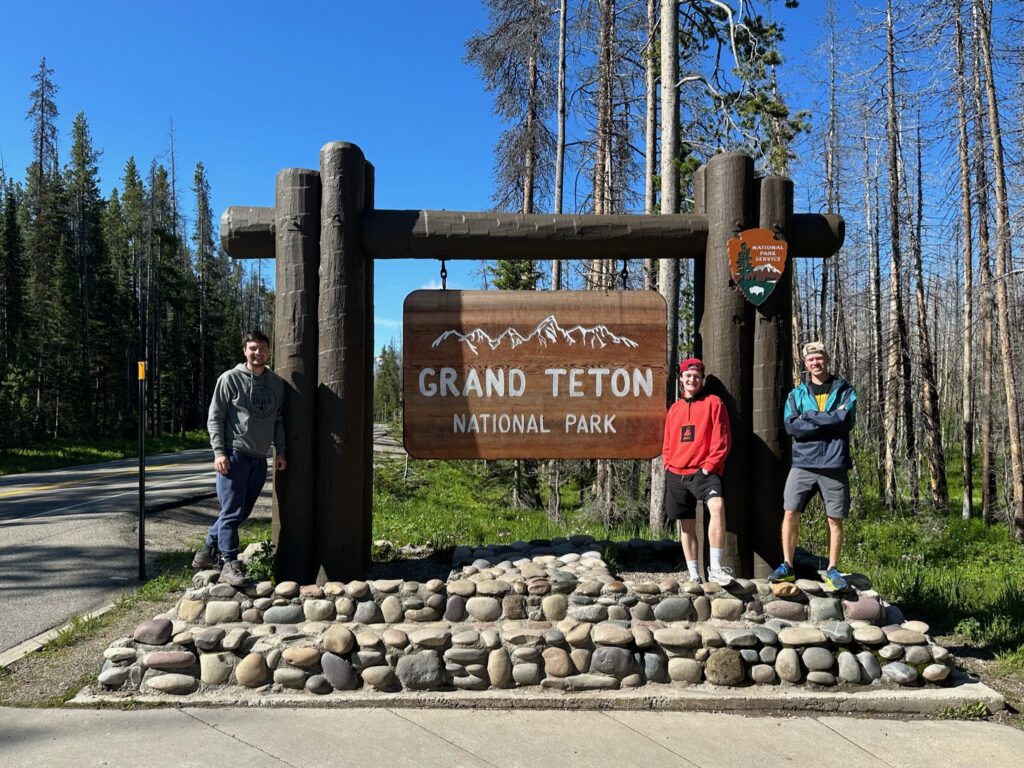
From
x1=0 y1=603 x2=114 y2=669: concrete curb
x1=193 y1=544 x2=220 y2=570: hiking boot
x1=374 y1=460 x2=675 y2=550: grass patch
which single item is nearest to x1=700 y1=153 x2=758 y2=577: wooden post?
x1=374 y1=460 x2=675 y2=550: grass patch

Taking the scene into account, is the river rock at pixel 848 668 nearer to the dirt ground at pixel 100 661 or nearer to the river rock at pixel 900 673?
the river rock at pixel 900 673

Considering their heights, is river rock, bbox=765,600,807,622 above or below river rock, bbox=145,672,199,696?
above

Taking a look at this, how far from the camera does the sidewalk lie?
3.10 metres

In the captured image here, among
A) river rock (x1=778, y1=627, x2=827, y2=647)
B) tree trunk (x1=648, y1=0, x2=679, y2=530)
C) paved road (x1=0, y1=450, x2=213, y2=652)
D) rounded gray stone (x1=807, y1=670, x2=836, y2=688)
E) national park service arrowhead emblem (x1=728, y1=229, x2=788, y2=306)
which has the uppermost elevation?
tree trunk (x1=648, y1=0, x2=679, y2=530)

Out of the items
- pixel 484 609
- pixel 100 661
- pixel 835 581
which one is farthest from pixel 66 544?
pixel 835 581

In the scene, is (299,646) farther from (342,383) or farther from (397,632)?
(342,383)

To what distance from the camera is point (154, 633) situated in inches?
157

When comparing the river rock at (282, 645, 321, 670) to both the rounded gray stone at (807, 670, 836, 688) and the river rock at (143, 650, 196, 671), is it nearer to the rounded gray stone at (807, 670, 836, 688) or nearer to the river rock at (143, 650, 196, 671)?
the river rock at (143, 650, 196, 671)

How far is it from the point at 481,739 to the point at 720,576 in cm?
193

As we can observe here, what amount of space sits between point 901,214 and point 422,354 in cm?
1595

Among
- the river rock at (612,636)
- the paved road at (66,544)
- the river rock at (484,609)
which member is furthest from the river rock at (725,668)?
the paved road at (66,544)

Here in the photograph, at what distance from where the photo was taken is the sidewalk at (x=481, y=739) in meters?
3.10

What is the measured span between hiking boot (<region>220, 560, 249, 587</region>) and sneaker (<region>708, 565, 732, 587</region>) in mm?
3134

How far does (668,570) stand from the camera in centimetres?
538
